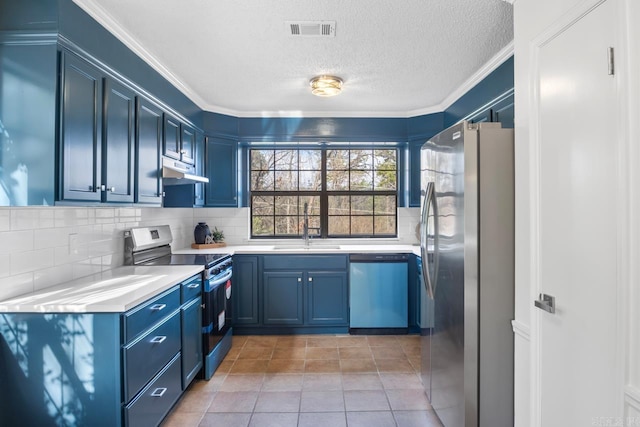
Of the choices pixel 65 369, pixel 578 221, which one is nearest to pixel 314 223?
pixel 65 369

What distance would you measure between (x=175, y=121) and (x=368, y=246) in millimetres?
2430

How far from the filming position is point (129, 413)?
1589 mm

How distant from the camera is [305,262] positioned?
3496 millimetres

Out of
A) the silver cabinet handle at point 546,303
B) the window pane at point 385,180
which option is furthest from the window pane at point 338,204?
the silver cabinet handle at point 546,303

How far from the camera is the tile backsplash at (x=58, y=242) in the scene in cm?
166

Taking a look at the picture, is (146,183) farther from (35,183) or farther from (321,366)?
(321,366)

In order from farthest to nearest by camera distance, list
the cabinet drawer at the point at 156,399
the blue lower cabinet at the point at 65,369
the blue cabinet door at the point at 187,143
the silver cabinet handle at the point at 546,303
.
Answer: the blue cabinet door at the point at 187,143 < the cabinet drawer at the point at 156,399 < the blue lower cabinet at the point at 65,369 < the silver cabinet handle at the point at 546,303

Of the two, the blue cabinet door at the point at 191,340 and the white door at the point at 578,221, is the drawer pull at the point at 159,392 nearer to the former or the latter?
the blue cabinet door at the point at 191,340

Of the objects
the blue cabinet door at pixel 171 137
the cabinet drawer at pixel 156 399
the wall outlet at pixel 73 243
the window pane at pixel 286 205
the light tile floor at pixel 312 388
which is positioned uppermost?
the blue cabinet door at pixel 171 137

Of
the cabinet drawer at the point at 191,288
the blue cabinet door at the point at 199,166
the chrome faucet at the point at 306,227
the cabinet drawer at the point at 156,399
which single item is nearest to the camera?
the cabinet drawer at the point at 156,399

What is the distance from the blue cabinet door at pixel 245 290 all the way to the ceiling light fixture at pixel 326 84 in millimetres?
1837

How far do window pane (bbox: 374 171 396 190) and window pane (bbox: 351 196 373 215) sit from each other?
20cm

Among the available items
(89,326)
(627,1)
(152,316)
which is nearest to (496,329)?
(627,1)

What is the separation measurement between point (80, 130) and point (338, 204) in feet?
9.34
